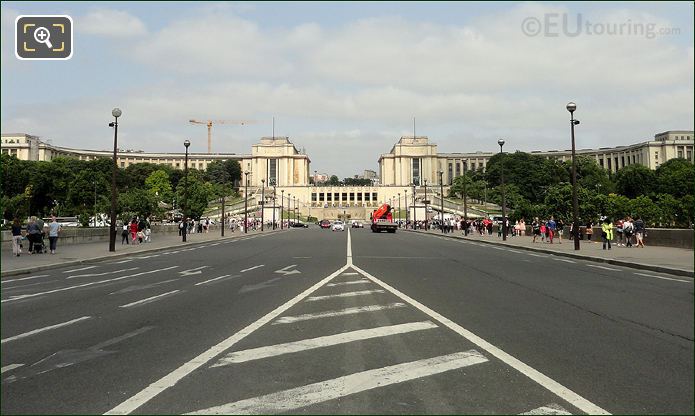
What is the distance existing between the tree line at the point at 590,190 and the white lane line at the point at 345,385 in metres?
13.1

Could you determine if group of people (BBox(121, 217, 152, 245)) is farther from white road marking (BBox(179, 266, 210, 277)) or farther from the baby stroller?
white road marking (BBox(179, 266, 210, 277))

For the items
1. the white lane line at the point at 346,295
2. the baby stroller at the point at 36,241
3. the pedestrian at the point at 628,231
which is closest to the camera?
the white lane line at the point at 346,295

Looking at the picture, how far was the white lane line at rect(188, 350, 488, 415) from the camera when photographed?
4.90 m

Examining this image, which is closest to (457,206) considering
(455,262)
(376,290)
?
(455,262)

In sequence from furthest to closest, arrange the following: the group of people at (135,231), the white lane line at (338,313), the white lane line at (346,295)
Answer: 1. the group of people at (135,231)
2. the white lane line at (346,295)
3. the white lane line at (338,313)

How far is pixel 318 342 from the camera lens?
24.7 ft

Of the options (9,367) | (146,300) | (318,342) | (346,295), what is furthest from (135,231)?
(318,342)

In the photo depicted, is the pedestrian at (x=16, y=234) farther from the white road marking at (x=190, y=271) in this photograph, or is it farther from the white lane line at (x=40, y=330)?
the white lane line at (x=40, y=330)

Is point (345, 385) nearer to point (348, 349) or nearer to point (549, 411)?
point (348, 349)

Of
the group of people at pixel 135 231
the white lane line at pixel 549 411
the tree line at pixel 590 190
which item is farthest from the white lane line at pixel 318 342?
the group of people at pixel 135 231

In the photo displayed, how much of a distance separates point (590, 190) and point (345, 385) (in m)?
64.9

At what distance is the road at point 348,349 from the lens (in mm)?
5117

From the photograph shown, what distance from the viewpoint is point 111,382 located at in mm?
5707

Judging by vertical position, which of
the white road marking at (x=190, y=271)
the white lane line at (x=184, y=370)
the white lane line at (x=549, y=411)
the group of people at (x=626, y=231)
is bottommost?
the white lane line at (x=549, y=411)
